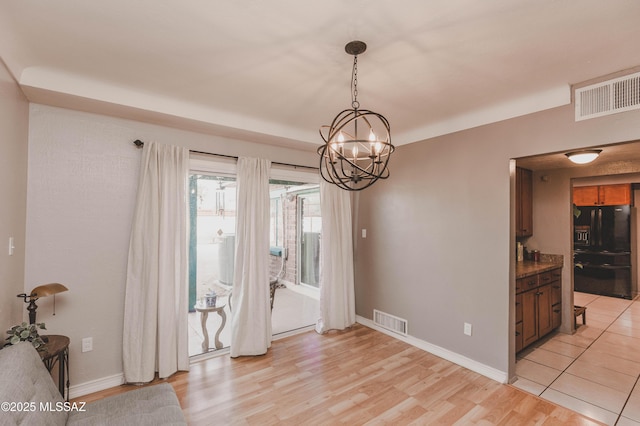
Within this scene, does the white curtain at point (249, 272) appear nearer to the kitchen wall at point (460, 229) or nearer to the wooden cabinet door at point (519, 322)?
the kitchen wall at point (460, 229)

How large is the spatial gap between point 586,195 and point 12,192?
9.19 meters

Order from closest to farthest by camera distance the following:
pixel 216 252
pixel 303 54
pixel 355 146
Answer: pixel 355 146 → pixel 303 54 → pixel 216 252

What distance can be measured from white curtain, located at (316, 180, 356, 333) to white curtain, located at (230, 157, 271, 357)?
94 centimetres

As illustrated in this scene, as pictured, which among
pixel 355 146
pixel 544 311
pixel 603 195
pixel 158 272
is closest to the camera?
pixel 355 146

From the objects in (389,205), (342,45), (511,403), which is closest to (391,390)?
(511,403)

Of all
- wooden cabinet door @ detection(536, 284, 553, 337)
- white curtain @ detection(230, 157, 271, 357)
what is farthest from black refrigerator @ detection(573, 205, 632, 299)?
white curtain @ detection(230, 157, 271, 357)

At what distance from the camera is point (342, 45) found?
1.94m

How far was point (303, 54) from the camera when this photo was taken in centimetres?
205

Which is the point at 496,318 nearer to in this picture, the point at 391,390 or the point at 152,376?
the point at 391,390

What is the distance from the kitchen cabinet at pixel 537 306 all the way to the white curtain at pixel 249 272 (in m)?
2.90

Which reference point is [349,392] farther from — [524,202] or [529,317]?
[524,202]

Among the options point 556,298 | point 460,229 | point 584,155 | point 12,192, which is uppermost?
point 584,155

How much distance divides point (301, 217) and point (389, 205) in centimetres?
136

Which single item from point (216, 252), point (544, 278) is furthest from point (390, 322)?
point (216, 252)
